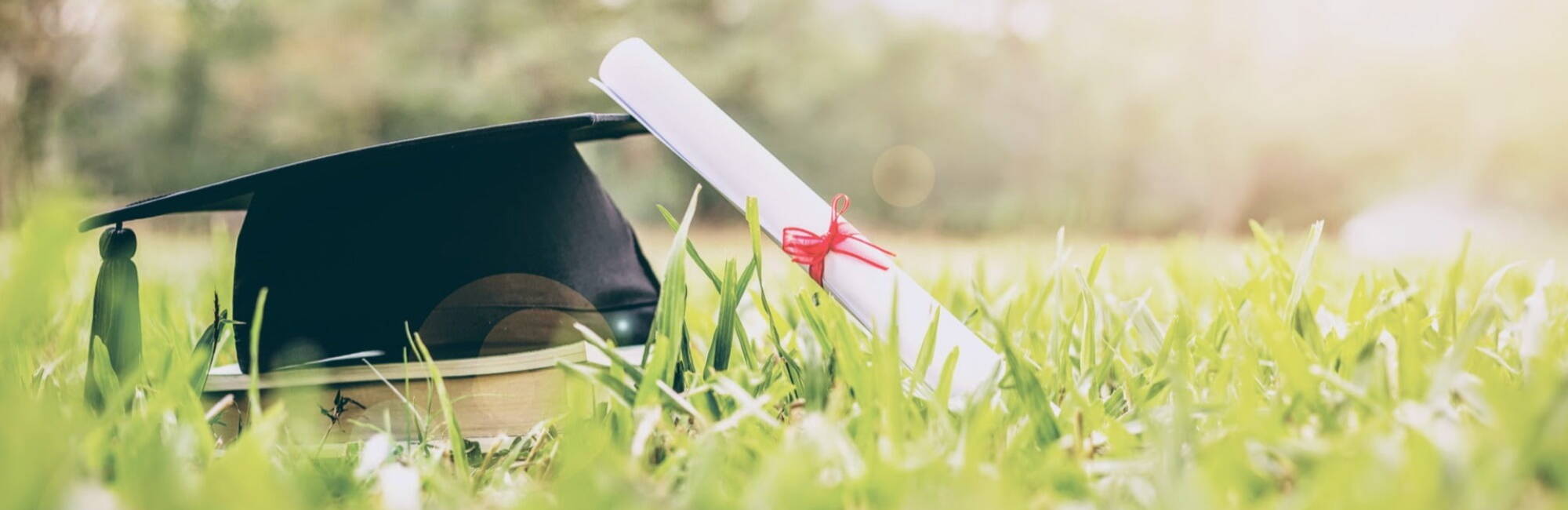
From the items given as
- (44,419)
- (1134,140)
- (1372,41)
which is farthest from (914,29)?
(44,419)

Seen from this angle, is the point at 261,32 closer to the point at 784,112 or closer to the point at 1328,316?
the point at 784,112

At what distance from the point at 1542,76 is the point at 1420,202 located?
146cm

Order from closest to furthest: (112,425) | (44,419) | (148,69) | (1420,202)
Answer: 1. (44,419)
2. (112,425)
3. (1420,202)
4. (148,69)

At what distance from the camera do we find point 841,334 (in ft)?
2.75

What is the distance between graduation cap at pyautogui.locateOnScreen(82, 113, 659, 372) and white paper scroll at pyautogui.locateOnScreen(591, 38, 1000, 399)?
0.06m

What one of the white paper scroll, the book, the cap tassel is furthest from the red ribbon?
the cap tassel

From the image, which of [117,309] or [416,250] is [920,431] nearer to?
[416,250]

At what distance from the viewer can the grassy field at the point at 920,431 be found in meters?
0.52

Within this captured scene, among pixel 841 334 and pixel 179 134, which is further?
pixel 179 134

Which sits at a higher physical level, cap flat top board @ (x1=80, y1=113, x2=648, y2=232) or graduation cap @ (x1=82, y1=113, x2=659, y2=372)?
cap flat top board @ (x1=80, y1=113, x2=648, y2=232)

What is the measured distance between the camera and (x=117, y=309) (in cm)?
94

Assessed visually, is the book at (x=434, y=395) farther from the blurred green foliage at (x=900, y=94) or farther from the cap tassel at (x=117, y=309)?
the blurred green foliage at (x=900, y=94)

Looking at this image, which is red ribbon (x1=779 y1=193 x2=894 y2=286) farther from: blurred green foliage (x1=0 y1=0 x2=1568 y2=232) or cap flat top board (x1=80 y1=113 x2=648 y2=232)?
blurred green foliage (x1=0 y1=0 x2=1568 y2=232)

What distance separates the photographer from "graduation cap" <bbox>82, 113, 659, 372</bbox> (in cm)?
105
